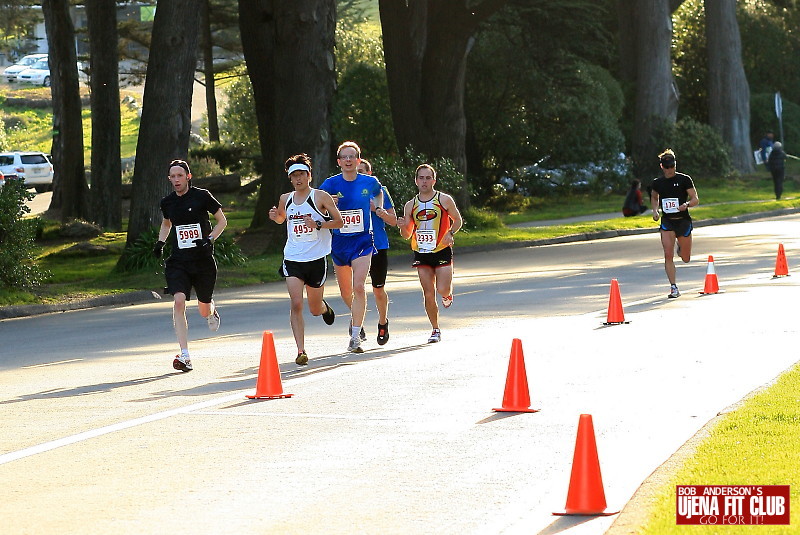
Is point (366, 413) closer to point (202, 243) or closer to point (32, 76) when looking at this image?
point (202, 243)

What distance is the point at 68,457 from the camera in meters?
9.18

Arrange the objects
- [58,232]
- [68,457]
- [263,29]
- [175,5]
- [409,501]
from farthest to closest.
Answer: [58,232], [263,29], [175,5], [68,457], [409,501]

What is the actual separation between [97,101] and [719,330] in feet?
82.4

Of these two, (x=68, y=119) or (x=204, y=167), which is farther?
(x=204, y=167)

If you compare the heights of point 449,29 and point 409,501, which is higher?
point 449,29

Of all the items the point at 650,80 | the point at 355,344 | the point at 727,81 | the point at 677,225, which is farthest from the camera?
the point at 727,81

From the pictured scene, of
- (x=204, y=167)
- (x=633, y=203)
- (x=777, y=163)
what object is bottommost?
(x=633, y=203)

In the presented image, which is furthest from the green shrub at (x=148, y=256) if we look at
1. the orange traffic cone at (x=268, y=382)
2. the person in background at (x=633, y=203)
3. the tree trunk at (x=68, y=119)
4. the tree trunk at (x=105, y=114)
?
the orange traffic cone at (x=268, y=382)

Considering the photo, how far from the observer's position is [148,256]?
1018 inches

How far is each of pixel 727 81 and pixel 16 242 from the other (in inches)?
1560

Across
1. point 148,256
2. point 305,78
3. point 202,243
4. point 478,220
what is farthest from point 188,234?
point 478,220

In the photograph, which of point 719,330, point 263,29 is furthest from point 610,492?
point 263,29

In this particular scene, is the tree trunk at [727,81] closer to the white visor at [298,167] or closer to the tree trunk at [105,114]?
the tree trunk at [105,114]

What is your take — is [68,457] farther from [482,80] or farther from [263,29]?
[482,80]
